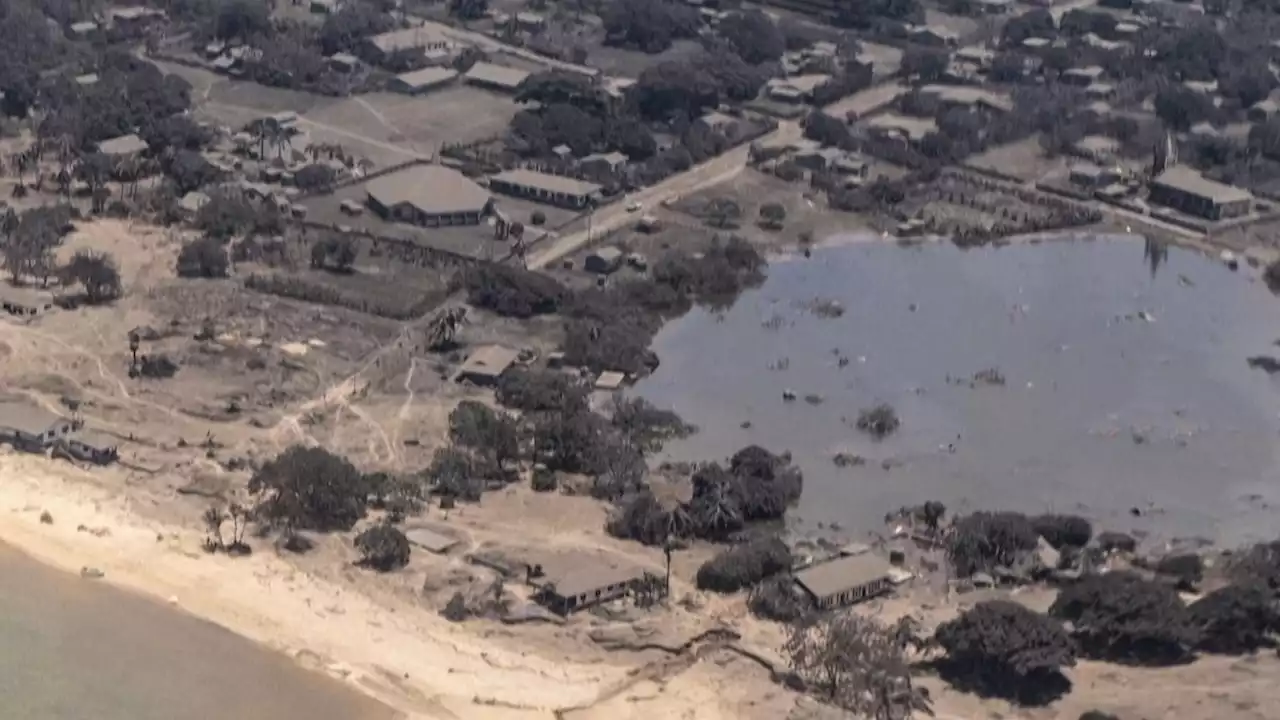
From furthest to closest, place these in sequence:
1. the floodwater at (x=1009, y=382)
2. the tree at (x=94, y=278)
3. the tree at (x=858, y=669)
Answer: the tree at (x=94, y=278) → the floodwater at (x=1009, y=382) → the tree at (x=858, y=669)

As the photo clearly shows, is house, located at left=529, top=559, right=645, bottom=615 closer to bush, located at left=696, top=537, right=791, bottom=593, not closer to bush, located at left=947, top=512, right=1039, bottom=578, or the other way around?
bush, located at left=696, top=537, right=791, bottom=593

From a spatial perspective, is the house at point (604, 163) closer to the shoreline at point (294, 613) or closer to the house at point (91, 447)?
the house at point (91, 447)

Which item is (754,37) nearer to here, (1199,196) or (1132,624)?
(1199,196)

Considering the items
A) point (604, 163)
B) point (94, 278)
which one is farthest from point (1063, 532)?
point (604, 163)

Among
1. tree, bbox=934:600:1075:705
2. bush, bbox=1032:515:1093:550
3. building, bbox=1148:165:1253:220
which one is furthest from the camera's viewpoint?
building, bbox=1148:165:1253:220

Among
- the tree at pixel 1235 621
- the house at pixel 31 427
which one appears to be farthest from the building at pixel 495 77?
the tree at pixel 1235 621

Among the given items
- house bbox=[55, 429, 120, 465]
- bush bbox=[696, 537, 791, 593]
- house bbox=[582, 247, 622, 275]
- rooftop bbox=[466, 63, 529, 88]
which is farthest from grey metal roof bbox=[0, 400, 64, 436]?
rooftop bbox=[466, 63, 529, 88]

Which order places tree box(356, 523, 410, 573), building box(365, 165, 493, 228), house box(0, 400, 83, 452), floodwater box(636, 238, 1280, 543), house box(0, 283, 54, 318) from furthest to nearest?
building box(365, 165, 493, 228), house box(0, 283, 54, 318), floodwater box(636, 238, 1280, 543), house box(0, 400, 83, 452), tree box(356, 523, 410, 573)
